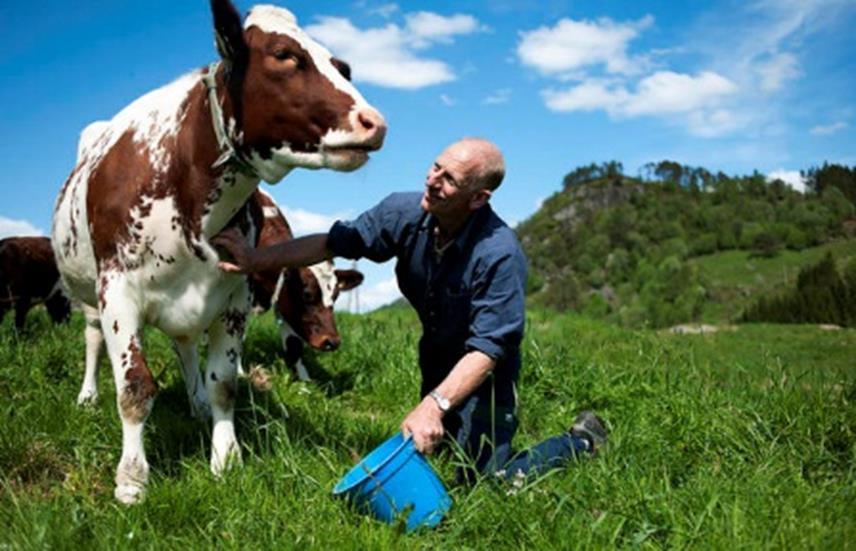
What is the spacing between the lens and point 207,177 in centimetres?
425

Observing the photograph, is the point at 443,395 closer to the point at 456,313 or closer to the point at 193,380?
the point at 456,313

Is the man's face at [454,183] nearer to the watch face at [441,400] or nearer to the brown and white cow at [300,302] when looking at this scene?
the watch face at [441,400]

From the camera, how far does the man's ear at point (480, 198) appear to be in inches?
164

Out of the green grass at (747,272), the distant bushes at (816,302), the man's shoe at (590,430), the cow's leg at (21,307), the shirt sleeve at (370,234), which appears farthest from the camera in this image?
the green grass at (747,272)

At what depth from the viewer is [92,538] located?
3139 millimetres

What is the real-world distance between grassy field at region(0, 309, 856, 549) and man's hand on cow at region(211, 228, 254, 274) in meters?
0.88

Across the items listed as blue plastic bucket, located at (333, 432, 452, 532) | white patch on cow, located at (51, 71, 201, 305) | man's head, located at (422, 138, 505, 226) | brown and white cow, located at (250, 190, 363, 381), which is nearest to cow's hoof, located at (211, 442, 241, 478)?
blue plastic bucket, located at (333, 432, 452, 532)

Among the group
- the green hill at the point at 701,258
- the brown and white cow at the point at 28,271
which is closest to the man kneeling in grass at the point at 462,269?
the brown and white cow at the point at 28,271

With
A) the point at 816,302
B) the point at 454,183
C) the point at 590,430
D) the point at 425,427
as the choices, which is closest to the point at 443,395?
the point at 425,427

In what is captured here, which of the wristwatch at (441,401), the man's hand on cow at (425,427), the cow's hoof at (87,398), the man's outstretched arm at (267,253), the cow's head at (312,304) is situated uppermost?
the man's outstretched arm at (267,253)

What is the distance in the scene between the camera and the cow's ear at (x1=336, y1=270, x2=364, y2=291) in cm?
845

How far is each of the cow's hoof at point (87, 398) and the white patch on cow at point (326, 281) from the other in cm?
245

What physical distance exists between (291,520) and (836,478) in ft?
9.06

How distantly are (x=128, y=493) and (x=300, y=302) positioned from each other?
4054 mm
